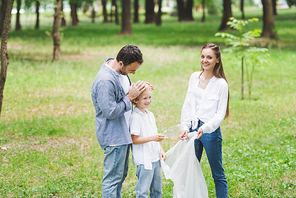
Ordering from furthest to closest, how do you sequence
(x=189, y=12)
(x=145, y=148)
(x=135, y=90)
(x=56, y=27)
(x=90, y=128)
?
(x=189, y=12) < (x=56, y=27) < (x=90, y=128) < (x=145, y=148) < (x=135, y=90)

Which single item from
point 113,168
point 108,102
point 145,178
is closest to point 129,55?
point 108,102

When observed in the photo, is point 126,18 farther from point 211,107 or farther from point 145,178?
point 145,178

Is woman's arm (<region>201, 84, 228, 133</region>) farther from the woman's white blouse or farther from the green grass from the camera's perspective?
the green grass

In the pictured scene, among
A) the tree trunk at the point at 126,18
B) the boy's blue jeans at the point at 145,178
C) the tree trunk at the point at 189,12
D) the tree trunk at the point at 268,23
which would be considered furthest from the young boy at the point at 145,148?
the tree trunk at the point at 189,12

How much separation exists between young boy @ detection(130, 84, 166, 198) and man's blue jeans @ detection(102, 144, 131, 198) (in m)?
0.16

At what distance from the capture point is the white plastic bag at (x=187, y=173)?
11.8ft

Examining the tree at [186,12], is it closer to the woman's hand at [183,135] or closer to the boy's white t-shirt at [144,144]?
the woman's hand at [183,135]

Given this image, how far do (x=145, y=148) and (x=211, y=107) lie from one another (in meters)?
0.85

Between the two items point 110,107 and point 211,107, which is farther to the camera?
point 211,107

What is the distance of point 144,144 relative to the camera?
11.0 ft

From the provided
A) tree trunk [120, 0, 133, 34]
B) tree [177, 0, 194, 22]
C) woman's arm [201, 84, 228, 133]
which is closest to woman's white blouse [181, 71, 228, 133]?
woman's arm [201, 84, 228, 133]

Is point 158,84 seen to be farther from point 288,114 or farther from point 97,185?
point 97,185

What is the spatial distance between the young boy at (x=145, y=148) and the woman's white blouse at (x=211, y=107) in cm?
49

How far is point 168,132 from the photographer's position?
356 cm
